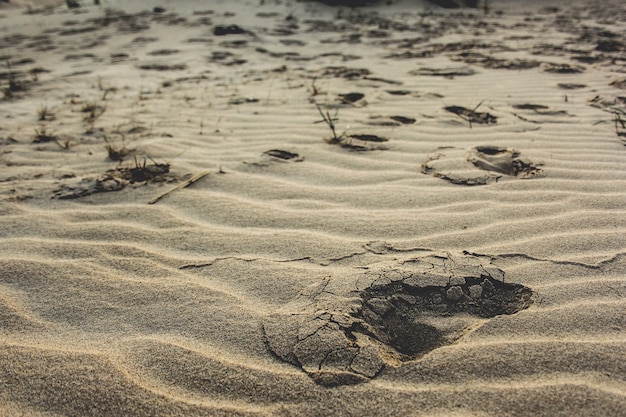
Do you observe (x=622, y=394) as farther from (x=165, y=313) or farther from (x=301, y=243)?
(x=165, y=313)

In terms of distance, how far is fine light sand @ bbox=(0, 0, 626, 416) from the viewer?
1.27m

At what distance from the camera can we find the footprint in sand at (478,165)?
7.94 feet

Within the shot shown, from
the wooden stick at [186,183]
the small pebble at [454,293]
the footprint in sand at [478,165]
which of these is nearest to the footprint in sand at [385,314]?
the small pebble at [454,293]

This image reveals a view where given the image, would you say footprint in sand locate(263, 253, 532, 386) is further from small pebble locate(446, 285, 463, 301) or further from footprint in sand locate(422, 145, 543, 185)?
footprint in sand locate(422, 145, 543, 185)

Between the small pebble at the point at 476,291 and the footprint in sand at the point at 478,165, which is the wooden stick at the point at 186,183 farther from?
the small pebble at the point at 476,291

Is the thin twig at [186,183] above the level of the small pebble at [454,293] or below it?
above

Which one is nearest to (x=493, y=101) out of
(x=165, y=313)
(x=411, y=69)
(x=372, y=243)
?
(x=411, y=69)

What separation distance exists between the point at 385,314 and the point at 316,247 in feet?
1.54

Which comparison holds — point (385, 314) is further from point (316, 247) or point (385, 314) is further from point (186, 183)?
point (186, 183)

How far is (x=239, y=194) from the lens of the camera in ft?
7.71

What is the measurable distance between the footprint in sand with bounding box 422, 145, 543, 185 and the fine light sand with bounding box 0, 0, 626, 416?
15 millimetres

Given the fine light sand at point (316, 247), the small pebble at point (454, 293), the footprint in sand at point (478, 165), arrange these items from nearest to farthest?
the fine light sand at point (316, 247) < the small pebble at point (454, 293) < the footprint in sand at point (478, 165)

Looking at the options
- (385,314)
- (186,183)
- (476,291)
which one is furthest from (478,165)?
(186,183)

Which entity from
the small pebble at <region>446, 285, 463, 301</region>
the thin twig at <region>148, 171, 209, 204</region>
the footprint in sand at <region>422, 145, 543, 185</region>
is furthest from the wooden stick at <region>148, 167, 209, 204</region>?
the small pebble at <region>446, 285, 463, 301</region>
